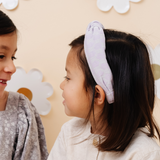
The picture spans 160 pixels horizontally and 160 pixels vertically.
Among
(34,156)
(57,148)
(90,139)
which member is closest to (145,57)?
(90,139)

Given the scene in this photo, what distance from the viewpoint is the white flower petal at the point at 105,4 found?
1046 millimetres

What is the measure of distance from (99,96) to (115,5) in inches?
24.0

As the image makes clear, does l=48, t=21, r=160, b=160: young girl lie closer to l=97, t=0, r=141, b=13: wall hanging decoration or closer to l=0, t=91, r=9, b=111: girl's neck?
l=0, t=91, r=9, b=111: girl's neck

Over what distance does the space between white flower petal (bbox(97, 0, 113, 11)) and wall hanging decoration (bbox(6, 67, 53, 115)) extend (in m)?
0.49

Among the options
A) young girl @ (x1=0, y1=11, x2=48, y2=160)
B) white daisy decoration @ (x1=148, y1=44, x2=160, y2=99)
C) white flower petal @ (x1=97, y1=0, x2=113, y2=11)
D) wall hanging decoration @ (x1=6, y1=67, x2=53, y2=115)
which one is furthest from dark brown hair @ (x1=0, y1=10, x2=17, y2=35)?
white daisy decoration @ (x1=148, y1=44, x2=160, y2=99)

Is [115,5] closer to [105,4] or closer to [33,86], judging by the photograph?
[105,4]

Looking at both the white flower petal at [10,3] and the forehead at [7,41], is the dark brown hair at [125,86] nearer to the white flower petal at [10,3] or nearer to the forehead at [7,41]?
the forehead at [7,41]

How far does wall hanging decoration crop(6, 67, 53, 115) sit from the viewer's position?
1.14 m

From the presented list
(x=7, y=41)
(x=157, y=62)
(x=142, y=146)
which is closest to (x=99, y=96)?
(x=142, y=146)

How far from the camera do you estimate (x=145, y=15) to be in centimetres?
104

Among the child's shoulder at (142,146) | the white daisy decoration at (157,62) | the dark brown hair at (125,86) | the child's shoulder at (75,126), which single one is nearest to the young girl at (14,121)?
the child's shoulder at (75,126)

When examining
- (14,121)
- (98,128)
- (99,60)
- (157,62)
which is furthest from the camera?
(157,62)

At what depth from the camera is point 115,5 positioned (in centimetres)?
104

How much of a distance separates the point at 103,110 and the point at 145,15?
63 cm
